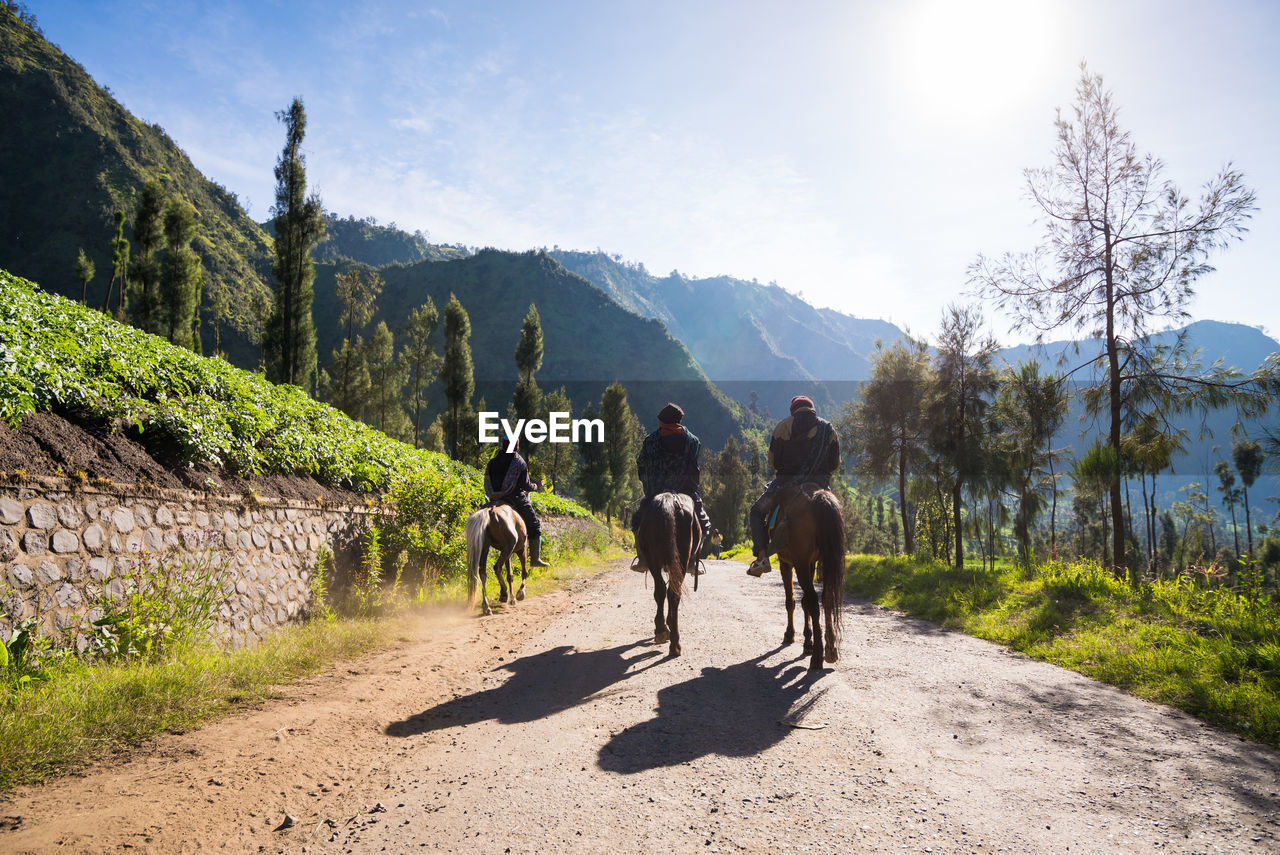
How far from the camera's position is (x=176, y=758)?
3531 millimetres

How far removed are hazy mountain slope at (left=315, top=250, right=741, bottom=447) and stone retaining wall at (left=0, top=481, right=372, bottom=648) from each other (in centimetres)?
14421

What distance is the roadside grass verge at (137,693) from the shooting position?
328cm

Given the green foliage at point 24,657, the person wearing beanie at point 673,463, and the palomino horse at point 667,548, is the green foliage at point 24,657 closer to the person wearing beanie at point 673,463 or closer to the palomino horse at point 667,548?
the palomino horse at point 667,548

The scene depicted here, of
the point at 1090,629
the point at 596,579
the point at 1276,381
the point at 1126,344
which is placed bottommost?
the point at 596,579

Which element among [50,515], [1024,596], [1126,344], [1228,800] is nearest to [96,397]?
[50,515]

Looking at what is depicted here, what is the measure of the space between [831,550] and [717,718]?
2551 mm

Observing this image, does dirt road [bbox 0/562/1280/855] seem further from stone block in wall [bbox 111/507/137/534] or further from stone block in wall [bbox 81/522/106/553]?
stone block in wall [bbox 111/507/137/534]

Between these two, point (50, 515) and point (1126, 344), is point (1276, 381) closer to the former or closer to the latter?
point (1126, 344)

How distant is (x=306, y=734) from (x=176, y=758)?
745 millimetres

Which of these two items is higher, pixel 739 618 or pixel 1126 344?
pixel 1126 344

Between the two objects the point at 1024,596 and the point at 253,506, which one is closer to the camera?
the point at 253,506

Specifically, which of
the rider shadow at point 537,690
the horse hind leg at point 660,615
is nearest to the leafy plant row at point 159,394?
the rider shadow at point 537,690

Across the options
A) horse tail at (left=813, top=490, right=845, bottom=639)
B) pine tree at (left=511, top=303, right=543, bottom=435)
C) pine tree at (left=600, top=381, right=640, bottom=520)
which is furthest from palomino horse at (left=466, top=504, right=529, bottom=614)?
pine tree at (left=600, top=381, right=640, bottom=520)

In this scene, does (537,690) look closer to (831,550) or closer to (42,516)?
(831,550)
